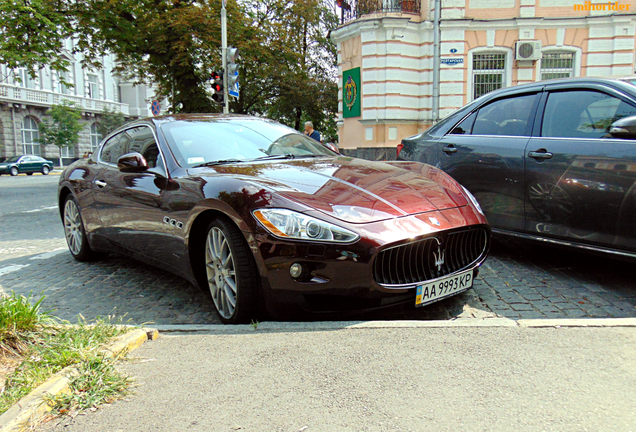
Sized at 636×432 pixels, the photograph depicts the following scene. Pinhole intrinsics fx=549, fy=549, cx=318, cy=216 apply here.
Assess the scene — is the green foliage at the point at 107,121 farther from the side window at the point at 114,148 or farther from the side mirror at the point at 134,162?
the side mirror at the point at 134,162

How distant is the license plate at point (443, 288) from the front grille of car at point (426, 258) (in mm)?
43

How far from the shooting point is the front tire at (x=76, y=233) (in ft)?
18.7

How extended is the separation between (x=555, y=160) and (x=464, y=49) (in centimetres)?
1575

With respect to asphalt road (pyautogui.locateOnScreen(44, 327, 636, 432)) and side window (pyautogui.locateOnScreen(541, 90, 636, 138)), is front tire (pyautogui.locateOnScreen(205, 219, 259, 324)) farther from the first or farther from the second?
side window (pyautogui.locateOnScreen(541, 90, 636, 138))

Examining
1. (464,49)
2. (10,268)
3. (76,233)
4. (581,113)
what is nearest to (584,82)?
(581,113)

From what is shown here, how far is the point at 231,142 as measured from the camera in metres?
4.49

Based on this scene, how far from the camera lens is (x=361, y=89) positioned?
19.6 m

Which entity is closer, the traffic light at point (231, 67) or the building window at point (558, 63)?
the traffic light at point (231, 67)

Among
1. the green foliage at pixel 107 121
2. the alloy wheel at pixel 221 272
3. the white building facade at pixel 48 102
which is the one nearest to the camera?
the alloy wheel at pixel 221 272

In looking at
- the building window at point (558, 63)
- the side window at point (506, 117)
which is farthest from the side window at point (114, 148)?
the building window at point (558, 63)

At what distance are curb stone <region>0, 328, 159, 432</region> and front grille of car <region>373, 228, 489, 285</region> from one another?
150 cm

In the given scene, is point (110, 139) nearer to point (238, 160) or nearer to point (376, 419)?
point (238, 160)

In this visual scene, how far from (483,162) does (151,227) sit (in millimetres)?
2950

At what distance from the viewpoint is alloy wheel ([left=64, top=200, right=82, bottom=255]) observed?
5.78m
